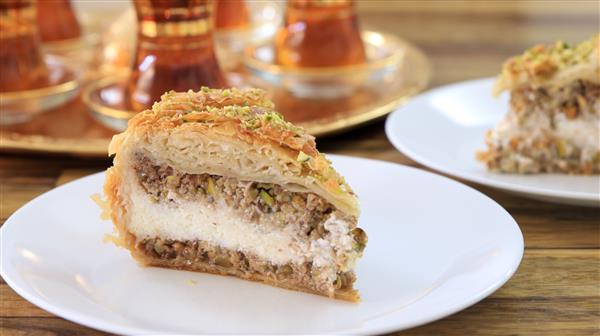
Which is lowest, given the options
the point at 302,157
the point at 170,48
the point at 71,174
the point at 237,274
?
the point at 71,174

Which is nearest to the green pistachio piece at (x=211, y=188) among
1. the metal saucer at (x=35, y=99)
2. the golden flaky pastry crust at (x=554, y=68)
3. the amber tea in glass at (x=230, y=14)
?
the golden flaky pastry crust at (x=554, y=68)

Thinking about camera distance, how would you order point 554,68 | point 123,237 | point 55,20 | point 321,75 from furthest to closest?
1. point 55,20
2. point 321,75
3. point 554,68
4. point 123,237

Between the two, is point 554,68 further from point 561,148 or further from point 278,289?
point 278,289

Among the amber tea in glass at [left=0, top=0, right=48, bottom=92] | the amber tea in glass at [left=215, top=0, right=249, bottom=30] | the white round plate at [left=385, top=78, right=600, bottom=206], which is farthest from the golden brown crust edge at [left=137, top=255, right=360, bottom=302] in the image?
the amber tea in glass at [left=215, top=0, right=249, bottom=30]

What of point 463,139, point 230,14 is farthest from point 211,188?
point 230,14

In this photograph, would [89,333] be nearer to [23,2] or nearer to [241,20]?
[23,2]

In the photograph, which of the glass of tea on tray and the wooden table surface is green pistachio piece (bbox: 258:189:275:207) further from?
the glass of tea on tray
